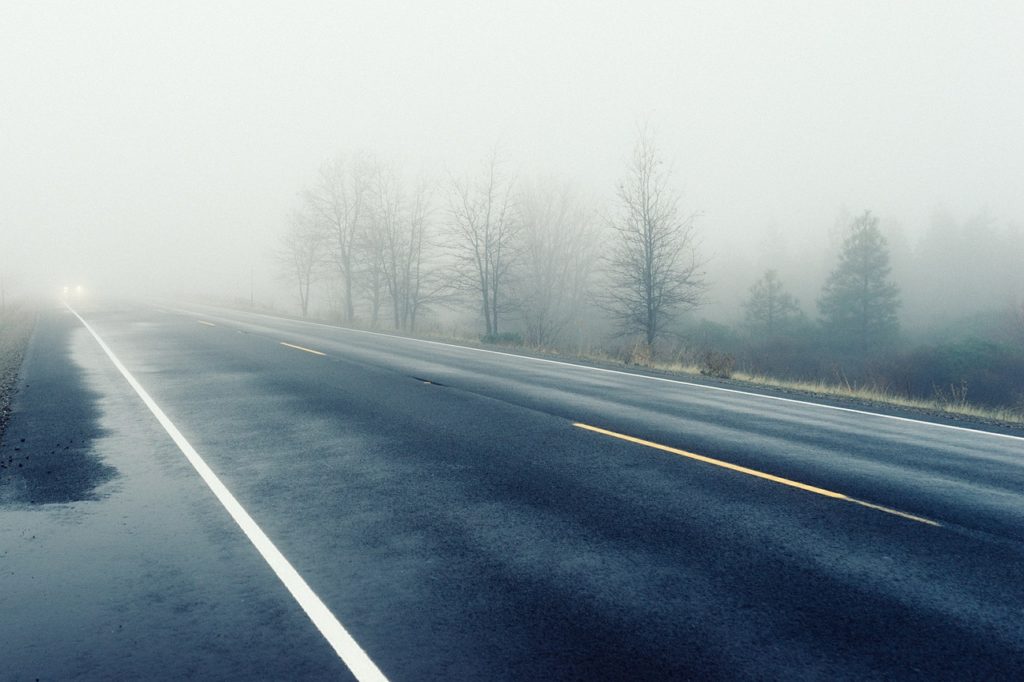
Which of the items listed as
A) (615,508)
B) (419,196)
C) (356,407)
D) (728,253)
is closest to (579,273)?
(419,196)

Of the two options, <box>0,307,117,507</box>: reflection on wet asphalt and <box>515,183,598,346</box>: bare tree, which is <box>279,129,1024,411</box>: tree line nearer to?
<box>515,183,598,346</box>: bare tree

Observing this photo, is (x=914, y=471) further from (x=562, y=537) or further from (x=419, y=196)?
(x=419, y=196)

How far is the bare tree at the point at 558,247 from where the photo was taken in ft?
189

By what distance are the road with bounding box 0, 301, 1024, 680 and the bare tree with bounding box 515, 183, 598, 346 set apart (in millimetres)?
48287

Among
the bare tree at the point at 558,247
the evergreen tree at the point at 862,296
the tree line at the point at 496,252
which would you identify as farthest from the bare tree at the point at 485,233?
the evergreen tree at the point at 862,296

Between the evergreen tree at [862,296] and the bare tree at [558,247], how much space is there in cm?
2304

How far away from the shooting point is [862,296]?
60.4 meters

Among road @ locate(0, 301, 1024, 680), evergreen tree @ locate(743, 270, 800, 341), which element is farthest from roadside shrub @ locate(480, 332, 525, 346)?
evergreen tree @ locate(743, 270, 800, 341)

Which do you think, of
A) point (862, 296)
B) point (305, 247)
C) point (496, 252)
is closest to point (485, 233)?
point (496, 252)

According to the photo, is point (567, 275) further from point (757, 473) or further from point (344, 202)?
point (757, 473)

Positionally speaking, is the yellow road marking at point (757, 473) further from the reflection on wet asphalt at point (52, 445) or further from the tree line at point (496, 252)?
the tree line at point (496, 252)

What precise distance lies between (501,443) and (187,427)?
4.28 meters

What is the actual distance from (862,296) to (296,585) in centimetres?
6581

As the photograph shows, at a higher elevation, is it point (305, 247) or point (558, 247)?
point (558, 247)
